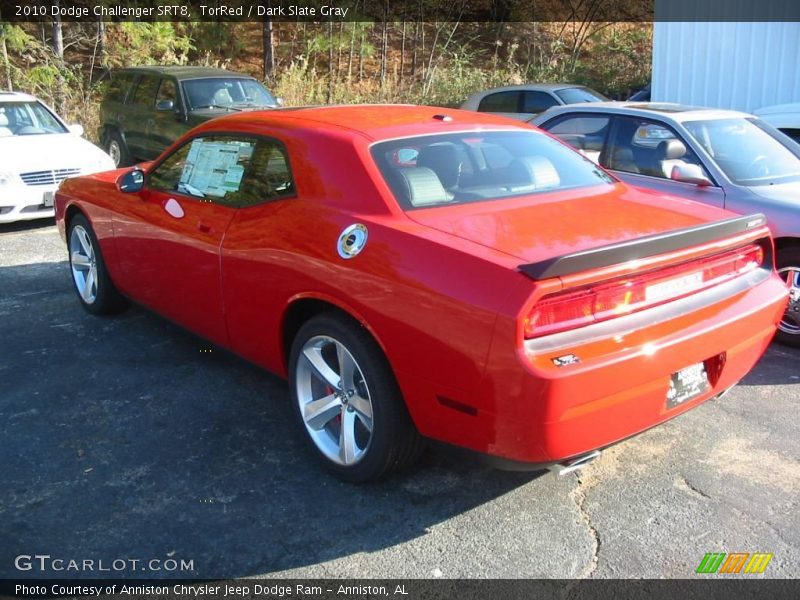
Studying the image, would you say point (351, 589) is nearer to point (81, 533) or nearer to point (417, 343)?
point (417, 343)

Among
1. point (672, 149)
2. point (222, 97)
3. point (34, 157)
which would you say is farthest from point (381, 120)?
point (222, 97)

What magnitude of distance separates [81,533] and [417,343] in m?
1.59

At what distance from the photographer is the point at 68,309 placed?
20.3 feet

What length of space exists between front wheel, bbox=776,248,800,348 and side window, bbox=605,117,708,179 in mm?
865

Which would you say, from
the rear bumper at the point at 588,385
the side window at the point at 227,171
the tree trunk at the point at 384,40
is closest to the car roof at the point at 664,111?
the rear bumper at the point at 588,385

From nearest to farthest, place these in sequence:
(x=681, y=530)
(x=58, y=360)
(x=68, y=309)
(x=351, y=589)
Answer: (x=351, y=589), (x=681, y=530), (x=58, y=360), (x=68, y=309)

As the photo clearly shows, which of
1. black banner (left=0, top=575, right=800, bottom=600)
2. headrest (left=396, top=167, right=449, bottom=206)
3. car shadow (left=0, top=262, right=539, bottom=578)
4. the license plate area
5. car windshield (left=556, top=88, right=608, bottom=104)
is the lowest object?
black banner (left=0, top=575, right=800, bottom=600)

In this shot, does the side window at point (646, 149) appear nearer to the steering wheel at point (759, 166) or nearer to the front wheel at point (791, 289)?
the steering wheel at point (759, 166)

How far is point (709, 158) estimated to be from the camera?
5.76 meters

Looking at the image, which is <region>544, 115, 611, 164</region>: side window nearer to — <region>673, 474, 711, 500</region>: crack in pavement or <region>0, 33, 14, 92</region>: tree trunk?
<region>673, 474, 711, 500</region>: crack in pavement

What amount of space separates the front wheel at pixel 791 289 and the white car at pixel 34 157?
774cm

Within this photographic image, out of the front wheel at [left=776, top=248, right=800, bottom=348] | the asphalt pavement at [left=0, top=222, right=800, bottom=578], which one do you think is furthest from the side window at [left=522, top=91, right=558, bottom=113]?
the asphalt pavement at [left=0, top=222, right=800, bottom=578]

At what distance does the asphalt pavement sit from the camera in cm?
305

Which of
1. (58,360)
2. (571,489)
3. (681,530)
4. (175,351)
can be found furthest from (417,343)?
(58,360)
